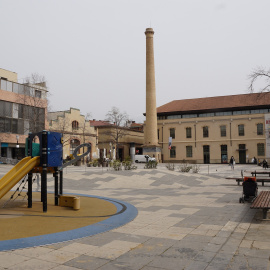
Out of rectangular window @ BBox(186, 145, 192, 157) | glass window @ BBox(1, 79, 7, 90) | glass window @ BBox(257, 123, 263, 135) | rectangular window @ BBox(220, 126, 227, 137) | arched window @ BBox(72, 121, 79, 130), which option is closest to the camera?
glass window @ BBox(1, 79, 7, 90)

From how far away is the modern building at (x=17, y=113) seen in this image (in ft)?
131

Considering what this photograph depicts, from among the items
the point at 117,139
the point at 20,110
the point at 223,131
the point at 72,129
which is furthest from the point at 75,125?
the point at 223,131

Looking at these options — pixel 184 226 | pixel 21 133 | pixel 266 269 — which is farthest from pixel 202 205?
pixel 21 133

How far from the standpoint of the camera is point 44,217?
8.26 m

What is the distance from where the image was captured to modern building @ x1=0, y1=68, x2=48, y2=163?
39906mm

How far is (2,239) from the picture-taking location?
5.96 metres

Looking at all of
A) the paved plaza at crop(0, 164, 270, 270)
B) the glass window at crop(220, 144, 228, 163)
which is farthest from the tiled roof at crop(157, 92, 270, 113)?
the paved plaza at crop(0, 164, 270, 270)

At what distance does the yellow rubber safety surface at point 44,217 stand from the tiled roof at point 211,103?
163 feet

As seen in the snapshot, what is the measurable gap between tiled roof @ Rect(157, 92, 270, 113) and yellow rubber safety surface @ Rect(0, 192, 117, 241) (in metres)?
49.8

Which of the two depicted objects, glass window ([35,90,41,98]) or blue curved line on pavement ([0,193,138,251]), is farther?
glass window ([35,90,41,98])

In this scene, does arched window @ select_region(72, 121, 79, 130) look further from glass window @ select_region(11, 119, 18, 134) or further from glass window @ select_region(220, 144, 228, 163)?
glass window @ select_region(220, 144, 228, 163)

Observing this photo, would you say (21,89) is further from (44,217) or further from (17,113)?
(44,217)

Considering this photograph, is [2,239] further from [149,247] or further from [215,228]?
[215,228]

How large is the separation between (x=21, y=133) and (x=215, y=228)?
132ft
